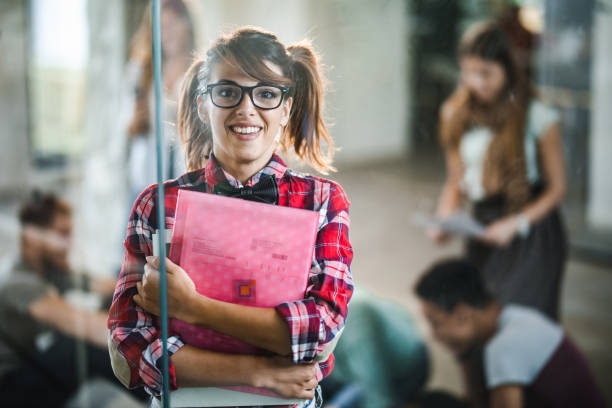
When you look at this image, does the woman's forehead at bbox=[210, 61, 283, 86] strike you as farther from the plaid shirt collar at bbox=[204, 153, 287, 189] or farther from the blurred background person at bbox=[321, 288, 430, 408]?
the blurred background person at bbox=[321, 288, 430, 408]

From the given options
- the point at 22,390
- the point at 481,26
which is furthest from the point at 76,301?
the point at 481,26

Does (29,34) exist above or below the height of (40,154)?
above

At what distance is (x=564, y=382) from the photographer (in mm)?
1364

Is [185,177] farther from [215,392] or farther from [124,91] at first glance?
[124,91]

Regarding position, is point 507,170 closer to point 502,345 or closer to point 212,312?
point 502,345

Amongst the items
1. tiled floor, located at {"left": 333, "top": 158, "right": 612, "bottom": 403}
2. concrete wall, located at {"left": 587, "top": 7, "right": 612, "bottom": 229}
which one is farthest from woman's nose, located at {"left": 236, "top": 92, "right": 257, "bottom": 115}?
concrete wall, located at {"left": 587, "top": 7, "right": 612, "bottom": 229}

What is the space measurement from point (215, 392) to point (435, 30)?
6.10 feet

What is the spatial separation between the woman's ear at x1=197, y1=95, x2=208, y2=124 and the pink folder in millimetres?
56

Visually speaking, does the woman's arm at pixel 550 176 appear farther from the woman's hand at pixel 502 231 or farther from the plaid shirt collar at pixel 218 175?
the plaid shirt collar at pixel 218 175

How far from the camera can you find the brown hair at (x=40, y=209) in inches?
56.7

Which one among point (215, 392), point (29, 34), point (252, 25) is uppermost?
point (29, 34)

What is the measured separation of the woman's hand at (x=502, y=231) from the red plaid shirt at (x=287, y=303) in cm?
138

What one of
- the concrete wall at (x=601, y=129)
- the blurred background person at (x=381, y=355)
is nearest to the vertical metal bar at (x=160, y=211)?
the blurred background person at (x=381, y=355)

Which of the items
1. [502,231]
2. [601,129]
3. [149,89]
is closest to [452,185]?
[502,231]
